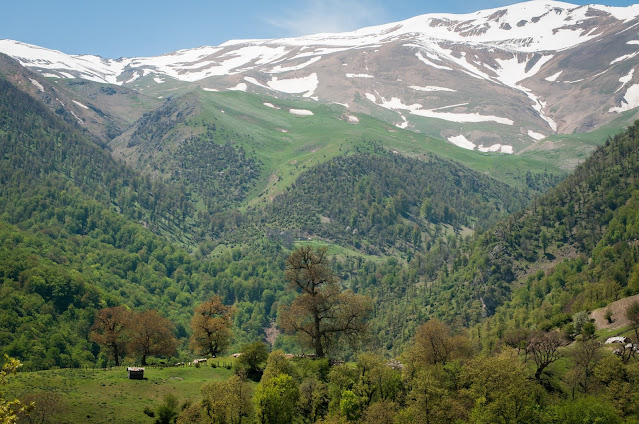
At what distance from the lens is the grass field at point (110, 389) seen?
6619 centimetres

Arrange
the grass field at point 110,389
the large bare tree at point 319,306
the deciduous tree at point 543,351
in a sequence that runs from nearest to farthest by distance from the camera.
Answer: the grass field at point 110,389 < the deciduous tree at point 543,351 < the large bare tree at point 319,306

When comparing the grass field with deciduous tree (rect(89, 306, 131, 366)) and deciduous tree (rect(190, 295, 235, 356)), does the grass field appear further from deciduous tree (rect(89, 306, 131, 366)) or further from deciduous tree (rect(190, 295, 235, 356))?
deciduous tree (rect(89, 306, 131, 366))

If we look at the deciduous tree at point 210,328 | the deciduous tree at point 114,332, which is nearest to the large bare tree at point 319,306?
the deciduous tree at point 210,328

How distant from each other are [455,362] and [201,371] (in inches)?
1290

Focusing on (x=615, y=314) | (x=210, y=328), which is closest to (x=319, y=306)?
(x=210, y=328)

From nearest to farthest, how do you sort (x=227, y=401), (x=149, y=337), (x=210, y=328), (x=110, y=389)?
(x=227, y=401)
(x=110, y=389)
(x=210, y=328)
(x=149, y=337)

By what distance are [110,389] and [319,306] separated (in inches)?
1056

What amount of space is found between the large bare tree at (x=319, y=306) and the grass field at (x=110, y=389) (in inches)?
453

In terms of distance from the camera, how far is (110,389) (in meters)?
72.3

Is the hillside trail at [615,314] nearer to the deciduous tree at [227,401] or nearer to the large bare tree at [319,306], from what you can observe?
the large bare tree at [319,306]

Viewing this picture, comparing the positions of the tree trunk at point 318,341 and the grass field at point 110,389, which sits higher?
the tree trunk at point 318,341

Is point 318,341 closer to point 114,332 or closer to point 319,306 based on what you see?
point 319,306

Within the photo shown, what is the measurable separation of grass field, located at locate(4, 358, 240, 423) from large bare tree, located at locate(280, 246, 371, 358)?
11514mm

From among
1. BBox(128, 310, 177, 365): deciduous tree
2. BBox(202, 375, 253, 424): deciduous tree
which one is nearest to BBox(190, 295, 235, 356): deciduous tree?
BBox(128, 310, 177, 365): deciduous tree
